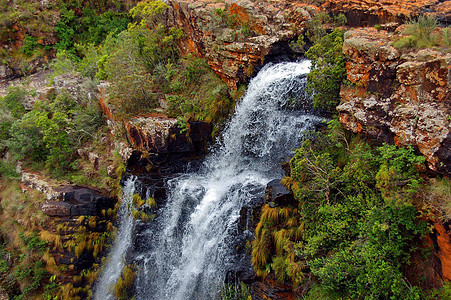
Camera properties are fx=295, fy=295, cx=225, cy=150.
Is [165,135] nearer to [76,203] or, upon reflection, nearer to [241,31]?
[76,203]

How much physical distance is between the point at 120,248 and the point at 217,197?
18.2 feet

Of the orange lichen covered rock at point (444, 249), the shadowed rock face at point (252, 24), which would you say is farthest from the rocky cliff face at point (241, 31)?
A: the orange lichen covered rock at point (444, 249)

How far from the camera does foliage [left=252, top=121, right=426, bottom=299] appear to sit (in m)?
7.23

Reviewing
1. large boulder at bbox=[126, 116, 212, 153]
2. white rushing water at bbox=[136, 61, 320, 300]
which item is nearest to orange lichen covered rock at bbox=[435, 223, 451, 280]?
white rushing water at bbox=[136, 61, 320, 300]

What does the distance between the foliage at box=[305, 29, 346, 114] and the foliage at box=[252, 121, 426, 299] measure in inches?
42.7

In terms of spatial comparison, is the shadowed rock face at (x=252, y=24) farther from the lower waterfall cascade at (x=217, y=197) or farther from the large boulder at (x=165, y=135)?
the large boulder at (x=165, y=135)

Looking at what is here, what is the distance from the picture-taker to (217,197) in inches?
488

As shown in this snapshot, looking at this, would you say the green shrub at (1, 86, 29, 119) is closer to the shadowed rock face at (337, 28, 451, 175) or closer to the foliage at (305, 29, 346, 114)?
the foliage at (305, 29, 346, 114)

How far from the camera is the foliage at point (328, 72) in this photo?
33.2ft

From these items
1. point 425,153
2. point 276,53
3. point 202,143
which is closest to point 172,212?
point 202,143

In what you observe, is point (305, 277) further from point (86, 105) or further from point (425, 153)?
point (86, 105)

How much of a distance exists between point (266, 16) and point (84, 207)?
12792 mm

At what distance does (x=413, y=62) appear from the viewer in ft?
25.5

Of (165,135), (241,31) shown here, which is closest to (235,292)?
(165,135)
